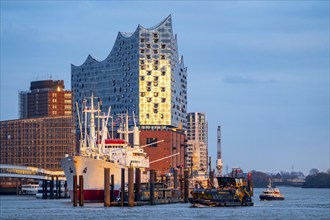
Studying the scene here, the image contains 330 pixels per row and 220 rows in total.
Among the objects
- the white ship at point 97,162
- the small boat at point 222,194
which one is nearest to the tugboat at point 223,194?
the small boat at point 222,194

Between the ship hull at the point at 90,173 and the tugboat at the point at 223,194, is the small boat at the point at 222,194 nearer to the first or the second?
the tugboat at the point at 223,194

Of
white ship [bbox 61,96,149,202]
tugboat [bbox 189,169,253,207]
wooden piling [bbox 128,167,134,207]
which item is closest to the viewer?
wooden piling [bbox 128,167,134,207]

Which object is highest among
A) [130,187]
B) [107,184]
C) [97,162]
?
[97,162]

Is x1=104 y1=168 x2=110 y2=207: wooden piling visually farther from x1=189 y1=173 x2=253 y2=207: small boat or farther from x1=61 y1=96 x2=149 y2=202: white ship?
x1=61 y1=96 x2=149 y2=202: white ship

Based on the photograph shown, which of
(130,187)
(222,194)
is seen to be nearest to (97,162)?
(222,194)

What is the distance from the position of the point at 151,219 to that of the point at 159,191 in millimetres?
49262

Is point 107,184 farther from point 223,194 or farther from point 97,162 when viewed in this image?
point 97,162

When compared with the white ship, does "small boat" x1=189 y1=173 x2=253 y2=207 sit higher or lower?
lower

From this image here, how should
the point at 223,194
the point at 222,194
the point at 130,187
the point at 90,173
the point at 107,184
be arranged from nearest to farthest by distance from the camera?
the point at 107,184, the point at 130,187, the point at 222,194, the point at 223,194, the point at 90,173

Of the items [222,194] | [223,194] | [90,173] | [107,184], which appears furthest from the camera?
[90,173]

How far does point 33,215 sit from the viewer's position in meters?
127

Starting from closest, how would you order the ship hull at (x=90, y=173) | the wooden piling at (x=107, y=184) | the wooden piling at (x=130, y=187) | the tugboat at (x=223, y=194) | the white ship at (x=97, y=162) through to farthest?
1. the wooden piling at (x=130, y=187)
2. the wooden piling at (x=107, y=184)
3. the tugboat at (x=223, y=194)
4. the ship hull at (x=90, y=173)
5. the white ship at (x=97, y=162)

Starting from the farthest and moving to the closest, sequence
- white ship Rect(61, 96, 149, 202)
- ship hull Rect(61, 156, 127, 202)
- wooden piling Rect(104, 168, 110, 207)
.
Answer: white ship Rect(61, 96, 149, 202) → ship hull Rect(61, 156, 127, 202) → wooden piling Rect(104, 168, 110, 207)

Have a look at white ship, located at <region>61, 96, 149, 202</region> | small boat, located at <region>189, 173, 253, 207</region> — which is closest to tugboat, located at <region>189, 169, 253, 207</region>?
small boat, located at <region>189, 173, 253, 207</region>
